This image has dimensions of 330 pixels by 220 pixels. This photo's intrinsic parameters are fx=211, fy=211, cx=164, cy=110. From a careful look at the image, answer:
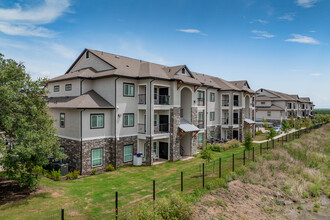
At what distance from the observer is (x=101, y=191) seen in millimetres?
13242

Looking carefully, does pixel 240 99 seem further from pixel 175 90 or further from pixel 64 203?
pixel 64 203

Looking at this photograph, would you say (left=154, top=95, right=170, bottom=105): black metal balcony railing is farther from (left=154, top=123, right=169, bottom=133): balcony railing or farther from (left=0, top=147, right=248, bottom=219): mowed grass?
(left=0, top=147, right=248, bottom=219): mowed grass

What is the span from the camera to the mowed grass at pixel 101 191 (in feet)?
32.9

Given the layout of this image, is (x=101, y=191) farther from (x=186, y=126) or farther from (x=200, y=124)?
(x=200, y=124)

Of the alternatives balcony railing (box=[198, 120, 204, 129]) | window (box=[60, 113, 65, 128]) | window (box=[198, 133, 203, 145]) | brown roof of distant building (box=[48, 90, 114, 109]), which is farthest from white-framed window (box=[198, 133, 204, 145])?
window (box=[60, 113, 65, 128])

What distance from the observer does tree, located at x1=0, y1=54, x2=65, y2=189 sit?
10672 millimetres

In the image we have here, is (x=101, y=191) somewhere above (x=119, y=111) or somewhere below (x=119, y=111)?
below

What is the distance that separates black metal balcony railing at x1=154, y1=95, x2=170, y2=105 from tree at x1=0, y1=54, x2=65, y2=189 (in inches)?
442

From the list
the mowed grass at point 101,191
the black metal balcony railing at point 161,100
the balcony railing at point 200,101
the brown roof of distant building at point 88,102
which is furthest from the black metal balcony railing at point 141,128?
the balcony railing at point 200,101

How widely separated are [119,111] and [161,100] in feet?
15.8

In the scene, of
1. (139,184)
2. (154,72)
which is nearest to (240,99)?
(154,72)

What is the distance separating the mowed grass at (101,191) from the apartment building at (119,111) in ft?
7.42

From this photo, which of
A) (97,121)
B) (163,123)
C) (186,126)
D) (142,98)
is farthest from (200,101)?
(97,121)

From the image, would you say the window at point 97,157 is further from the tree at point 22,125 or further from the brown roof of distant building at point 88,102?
the tree at point 22,125
